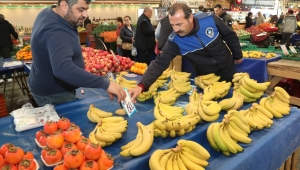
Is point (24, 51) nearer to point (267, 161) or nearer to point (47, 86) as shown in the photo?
point (47, 86)

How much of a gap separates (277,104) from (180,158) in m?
1.41

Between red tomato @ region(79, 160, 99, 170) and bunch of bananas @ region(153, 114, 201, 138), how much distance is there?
0.57 m

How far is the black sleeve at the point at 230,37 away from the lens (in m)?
3.10

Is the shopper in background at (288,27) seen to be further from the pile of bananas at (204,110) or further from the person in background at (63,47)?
the person in background at (63,47)

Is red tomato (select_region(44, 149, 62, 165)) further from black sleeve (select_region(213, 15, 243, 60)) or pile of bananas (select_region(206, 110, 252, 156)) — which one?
black sleeve (select_region(213, 15, 243, 60))

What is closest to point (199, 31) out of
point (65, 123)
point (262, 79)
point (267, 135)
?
point (267, 135)

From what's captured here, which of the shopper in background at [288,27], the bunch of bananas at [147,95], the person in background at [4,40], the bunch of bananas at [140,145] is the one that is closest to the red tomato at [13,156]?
the bunch of bananas at [140,145]

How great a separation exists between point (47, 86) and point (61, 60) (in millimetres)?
675

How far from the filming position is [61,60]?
73.3 inches

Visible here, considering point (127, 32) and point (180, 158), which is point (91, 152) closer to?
point (180, 158)

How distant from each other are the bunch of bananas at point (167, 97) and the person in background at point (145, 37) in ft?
14.1

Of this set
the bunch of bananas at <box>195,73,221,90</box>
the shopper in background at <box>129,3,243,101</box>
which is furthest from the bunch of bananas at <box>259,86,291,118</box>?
the shopper in background at <box>129,3,243,101</box>

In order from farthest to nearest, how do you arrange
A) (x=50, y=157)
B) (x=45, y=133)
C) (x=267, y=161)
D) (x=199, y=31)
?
(x=199, y=31) < (x=267, y=161) < (x=45, y=133) < (x=50, y=157)

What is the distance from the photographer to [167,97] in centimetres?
241
